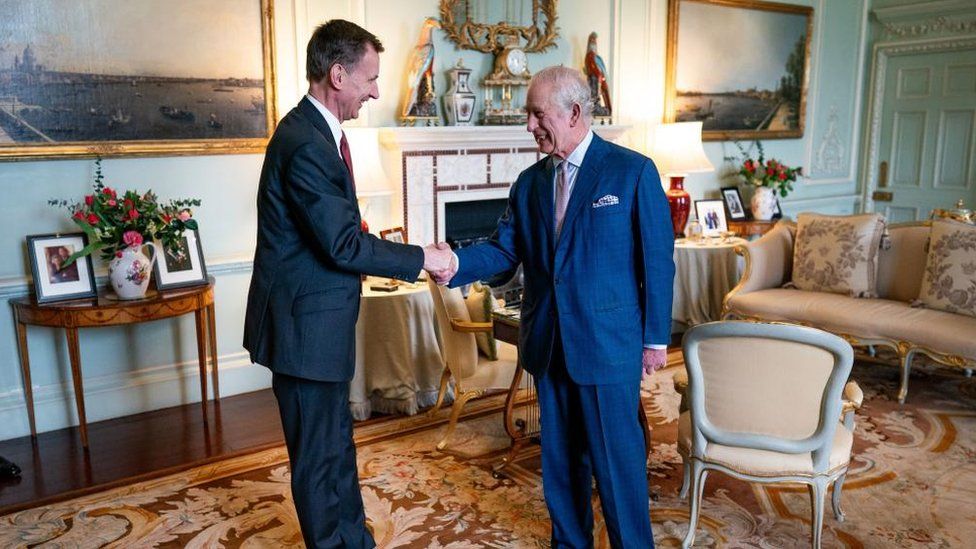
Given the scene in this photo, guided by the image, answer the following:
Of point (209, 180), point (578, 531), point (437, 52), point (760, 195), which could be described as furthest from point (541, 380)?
point (760, 195)

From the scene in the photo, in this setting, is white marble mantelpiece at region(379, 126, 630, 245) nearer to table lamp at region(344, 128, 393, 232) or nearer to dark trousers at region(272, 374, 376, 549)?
table lamp at region(344, 128, 393, 232)

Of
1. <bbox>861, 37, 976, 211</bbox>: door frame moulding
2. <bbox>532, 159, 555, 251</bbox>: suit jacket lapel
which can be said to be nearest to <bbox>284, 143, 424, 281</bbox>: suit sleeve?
<bbox>532, 159, 555, 251</bbox>: suit jacket lapel

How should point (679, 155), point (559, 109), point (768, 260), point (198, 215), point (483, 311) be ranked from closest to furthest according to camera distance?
point (559, 109) → point (483, 311) → point (198, 215) → point (768, 260) → point (679, 155)

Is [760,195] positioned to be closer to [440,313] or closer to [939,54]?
[939,54]

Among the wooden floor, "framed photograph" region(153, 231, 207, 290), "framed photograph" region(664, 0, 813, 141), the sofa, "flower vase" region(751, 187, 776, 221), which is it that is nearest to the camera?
the wooden floor

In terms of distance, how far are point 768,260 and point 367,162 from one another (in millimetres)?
2806

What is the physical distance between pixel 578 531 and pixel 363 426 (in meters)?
1.78

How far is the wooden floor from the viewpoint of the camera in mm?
3516

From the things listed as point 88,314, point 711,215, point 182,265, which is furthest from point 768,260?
point 88,314

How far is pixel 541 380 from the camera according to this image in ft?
8.62

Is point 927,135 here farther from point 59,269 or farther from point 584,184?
point 59,269

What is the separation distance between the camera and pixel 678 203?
6.18 metres

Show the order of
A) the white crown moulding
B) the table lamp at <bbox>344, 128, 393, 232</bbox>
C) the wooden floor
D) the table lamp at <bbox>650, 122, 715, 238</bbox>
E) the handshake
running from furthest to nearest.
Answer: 1. the table lamp at <bbox>650, 122, 715, 238</bbox>
2. the white crown moulding
3. the table lamp at <bbox>344, 128, 393, 232</bbox>
4. the wooden floor
5. the handshake

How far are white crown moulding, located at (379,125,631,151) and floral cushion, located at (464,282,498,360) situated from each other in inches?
58.8
